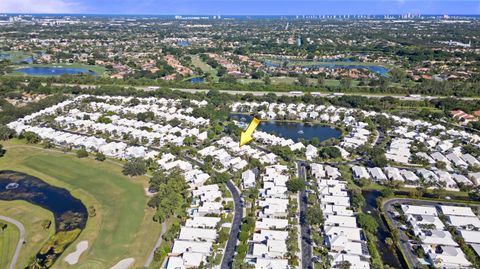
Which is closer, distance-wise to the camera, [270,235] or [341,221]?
[270,235]

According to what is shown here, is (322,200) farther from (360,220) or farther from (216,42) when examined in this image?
(216,42)

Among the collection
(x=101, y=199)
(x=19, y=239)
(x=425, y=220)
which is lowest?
(x=19, y=239)

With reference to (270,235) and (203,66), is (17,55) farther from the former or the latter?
(270,235)

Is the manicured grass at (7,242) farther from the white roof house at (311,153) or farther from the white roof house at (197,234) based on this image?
the white roof house at (311,153)

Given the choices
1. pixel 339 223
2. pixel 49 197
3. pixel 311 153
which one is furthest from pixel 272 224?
pixel 49 197

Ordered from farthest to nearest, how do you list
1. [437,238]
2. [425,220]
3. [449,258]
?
1. [425,220]
2. [437,238]
3. [449,258]

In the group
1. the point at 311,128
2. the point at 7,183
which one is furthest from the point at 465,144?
the point at 7,183

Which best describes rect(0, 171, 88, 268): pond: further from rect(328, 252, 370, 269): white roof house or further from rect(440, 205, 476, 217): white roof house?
rect(440, 205, 476, 217): white roof house
